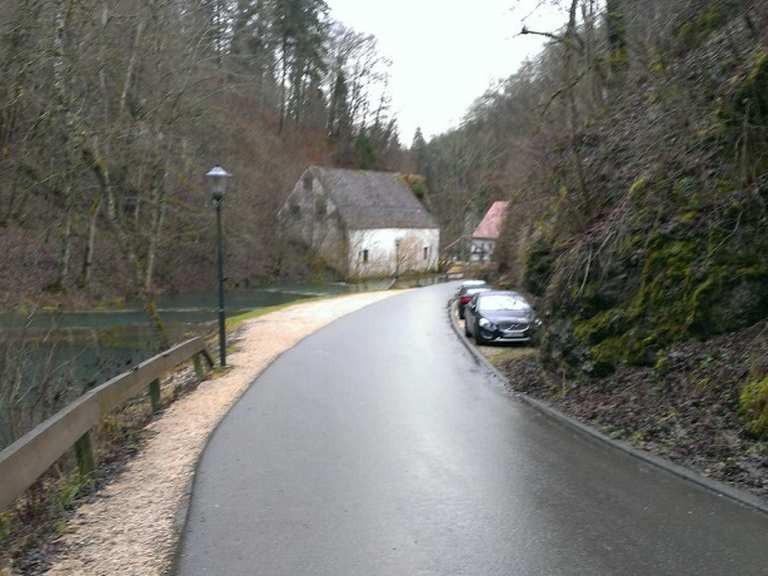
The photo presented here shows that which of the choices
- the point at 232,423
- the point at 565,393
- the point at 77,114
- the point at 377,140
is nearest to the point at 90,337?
the point at 77,114

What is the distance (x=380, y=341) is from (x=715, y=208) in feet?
39.2

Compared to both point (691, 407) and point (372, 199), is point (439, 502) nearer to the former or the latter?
point (691, 407)

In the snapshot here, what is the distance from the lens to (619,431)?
30.1 feet

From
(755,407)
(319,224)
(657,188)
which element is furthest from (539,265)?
(319,224)

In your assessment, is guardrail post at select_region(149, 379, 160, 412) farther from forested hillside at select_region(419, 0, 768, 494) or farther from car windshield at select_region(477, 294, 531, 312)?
car windshield at select_region(477, 294, 531, 312)

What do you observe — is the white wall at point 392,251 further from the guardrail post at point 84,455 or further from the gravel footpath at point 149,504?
the guardrail post at point 84,455

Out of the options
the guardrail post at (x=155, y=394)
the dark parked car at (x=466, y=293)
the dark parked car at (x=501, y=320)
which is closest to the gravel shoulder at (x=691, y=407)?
the guardrail post at (x=155, y=394)

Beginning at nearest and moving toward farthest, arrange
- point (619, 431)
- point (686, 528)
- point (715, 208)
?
point (686, 528)
point (619, 431)
point (715, 208)

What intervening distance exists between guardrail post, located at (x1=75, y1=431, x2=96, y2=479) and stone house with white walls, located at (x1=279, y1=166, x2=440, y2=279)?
52.3 metres

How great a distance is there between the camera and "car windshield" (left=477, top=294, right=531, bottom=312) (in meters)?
20.9

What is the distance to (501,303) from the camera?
21.3 metres

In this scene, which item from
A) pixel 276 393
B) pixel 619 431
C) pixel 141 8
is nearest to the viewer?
pixel 619 431

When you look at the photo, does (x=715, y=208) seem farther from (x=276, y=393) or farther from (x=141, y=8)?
(x=141, y=8)

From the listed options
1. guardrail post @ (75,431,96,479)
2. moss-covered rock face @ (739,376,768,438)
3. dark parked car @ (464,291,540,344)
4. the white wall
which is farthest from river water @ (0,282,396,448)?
dark parked car @ (464,291,540,344)
